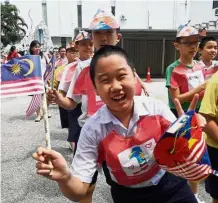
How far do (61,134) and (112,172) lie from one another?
4.31 meters

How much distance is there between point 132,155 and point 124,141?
0.26 ft

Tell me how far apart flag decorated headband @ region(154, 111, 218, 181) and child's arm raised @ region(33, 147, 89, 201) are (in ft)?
1.28

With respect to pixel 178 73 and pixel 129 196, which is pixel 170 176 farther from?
pixel 178 73

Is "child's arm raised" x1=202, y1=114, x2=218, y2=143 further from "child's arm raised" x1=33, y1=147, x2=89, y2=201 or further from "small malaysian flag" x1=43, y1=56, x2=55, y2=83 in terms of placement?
"small malaysian flag" x1=43, y1=56, x2=55, y2=83

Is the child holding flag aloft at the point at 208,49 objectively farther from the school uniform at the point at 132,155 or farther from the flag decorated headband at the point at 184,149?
the flag decorated headband at the point at 184,149

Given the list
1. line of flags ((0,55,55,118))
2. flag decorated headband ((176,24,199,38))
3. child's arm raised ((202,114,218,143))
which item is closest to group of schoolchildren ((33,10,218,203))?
child's arm raised ((202,114,218,143))

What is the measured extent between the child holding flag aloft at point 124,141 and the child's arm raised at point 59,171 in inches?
0.7

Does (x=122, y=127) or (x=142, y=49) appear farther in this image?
(x=142, y=49)

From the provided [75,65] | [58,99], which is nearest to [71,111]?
[75,65]

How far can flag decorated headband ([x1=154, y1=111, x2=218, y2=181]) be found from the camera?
49.7 inches

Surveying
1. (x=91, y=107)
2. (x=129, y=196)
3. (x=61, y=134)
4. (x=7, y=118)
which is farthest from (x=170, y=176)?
(x=7, y=118)

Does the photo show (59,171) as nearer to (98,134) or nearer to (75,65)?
(98,134)

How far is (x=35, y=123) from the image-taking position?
6750 millimetres

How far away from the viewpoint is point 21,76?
80.2 inches
